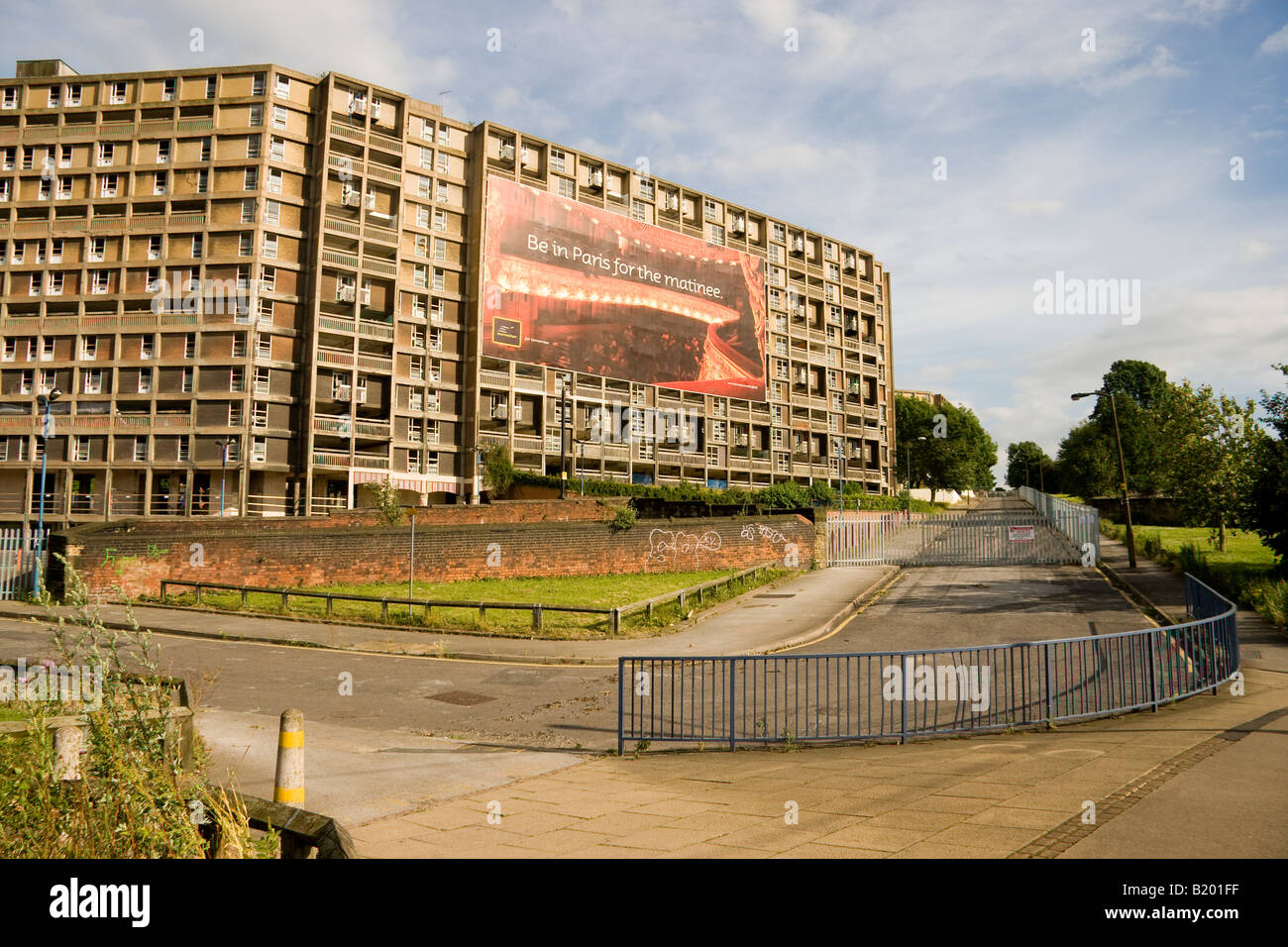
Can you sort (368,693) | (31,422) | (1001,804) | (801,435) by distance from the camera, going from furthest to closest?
(801,435), (31,422), (368,693), (1001,804)

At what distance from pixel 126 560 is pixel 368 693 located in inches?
585

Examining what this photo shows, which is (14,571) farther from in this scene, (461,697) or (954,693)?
(954,693)

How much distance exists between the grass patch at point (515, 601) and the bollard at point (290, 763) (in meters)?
13.4

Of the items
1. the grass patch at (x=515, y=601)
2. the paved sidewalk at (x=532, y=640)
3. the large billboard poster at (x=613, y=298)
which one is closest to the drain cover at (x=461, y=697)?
the paved sidewalk at (x=532, y=640)

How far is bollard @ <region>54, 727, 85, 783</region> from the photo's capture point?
482cm

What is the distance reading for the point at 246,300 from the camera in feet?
159

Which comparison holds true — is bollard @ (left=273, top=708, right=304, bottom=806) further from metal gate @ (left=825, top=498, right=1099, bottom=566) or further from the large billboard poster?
the large billboard poster

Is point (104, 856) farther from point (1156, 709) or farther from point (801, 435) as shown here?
point (801, 435)

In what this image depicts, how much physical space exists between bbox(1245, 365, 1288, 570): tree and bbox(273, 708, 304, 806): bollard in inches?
999

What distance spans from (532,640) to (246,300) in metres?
40.4

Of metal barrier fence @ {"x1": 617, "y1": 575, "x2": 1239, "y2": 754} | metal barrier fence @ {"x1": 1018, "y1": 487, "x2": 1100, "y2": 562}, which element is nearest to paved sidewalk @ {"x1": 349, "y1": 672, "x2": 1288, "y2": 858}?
metal barrier fence @ {"x1": 617, "y1": 575, "x2": 1239, "y2": 754}

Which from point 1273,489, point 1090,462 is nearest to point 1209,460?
point 1273,489
